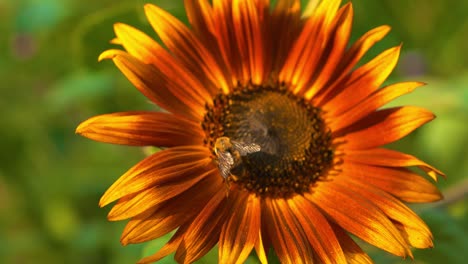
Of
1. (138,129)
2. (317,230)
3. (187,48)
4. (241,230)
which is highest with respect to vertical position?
(187,48)

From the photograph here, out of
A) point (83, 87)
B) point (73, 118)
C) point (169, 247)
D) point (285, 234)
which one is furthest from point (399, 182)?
point (73, 118)

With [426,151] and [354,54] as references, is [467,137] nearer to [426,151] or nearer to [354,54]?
[426,151]

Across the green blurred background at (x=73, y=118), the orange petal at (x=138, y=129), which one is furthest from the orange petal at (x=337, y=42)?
the green blurred background at (x=73, y=118)

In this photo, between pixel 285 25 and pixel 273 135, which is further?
pixel 273 135

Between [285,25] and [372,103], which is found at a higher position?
[285,25]

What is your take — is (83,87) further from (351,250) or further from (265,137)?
(351,250)

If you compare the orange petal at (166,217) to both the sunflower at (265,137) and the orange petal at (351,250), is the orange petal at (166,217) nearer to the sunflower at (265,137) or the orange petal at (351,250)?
the sunflower at (265,137)
